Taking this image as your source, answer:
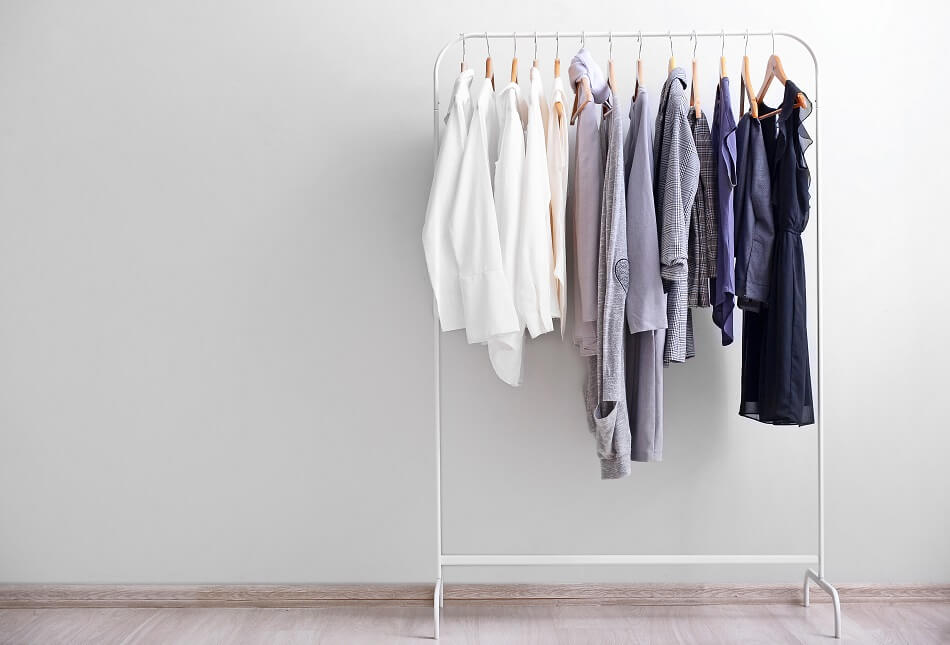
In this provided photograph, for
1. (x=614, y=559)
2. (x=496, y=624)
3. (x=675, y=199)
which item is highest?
(x=675, y=199)

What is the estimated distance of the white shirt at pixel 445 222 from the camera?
1909 millimetres

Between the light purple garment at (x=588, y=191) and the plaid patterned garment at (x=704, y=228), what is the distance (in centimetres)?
26

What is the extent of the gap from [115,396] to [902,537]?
266cm

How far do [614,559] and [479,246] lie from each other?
1.03 meters

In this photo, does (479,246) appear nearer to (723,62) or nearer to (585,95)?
(585,95)

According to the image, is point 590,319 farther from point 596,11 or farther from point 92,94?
point 92,94

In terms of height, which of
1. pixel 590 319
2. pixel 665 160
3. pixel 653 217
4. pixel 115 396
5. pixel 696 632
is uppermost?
pixel 665 160

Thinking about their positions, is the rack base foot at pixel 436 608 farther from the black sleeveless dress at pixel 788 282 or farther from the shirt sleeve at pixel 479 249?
the black sleeveless dress at pixel 788 282

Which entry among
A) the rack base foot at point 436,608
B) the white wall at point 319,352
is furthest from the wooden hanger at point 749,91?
the rack base foot at point 436,608

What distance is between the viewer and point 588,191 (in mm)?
1925

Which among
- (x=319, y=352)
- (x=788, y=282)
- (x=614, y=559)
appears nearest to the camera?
(x=788, y=282)

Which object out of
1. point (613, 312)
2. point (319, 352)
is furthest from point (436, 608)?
point (613, 312)

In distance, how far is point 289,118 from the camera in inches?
90.9

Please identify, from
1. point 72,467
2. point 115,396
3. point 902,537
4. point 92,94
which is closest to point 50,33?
point 92,94
